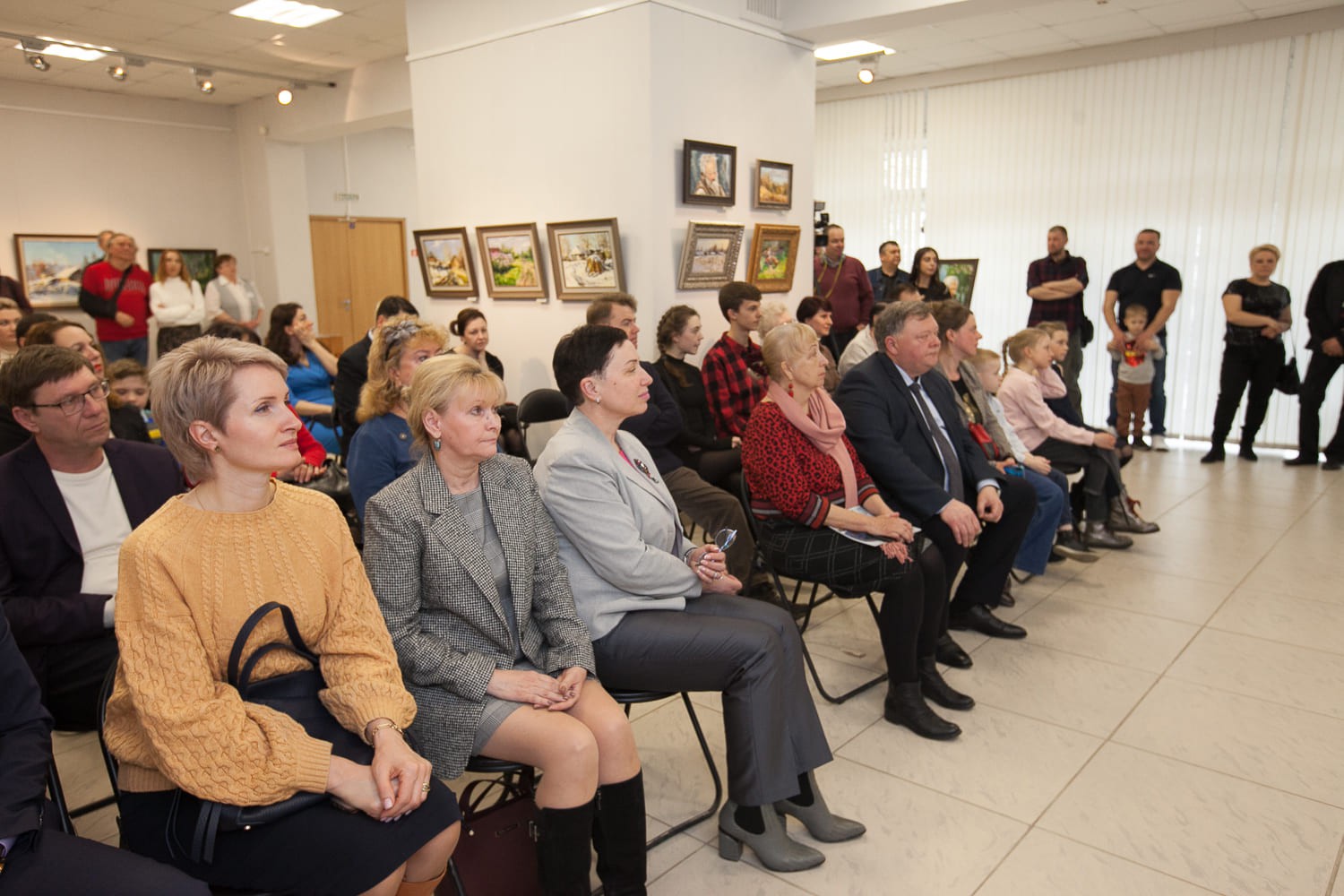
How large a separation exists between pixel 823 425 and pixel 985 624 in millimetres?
1362

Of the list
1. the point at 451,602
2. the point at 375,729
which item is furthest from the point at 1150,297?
the point at 375,729

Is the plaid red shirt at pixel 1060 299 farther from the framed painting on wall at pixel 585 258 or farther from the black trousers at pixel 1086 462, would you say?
the framed painting on wall at pixel 585 258

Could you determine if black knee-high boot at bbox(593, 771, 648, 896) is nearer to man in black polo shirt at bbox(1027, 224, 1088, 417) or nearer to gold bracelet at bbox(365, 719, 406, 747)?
gold bracelet at bbox(365, 719, 406, 747)

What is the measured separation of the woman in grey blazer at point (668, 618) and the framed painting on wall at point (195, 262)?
967 centimetres

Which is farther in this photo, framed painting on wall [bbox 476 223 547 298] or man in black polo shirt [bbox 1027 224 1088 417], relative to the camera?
man in black polo shirt [bbox 1027 224 1088 417]

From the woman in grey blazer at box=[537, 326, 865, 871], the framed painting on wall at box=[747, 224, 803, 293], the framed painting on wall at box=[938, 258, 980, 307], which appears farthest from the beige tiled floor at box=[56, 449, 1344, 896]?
the framed painting on wall at box=[938, 258, 980, 307]

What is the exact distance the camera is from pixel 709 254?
580 cm

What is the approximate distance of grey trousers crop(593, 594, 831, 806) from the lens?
2383 millimetres

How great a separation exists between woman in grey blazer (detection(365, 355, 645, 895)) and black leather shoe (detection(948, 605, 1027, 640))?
238 cm

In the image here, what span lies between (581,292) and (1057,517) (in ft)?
10.3

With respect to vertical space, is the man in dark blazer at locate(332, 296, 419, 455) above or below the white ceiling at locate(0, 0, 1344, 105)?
below

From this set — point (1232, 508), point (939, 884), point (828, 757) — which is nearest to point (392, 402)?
point (828, 757)

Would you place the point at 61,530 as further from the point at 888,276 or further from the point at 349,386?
the point at 888,276

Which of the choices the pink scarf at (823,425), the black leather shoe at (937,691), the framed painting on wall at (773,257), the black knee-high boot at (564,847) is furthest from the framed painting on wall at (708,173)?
the black knee-high boot at (564,847)
